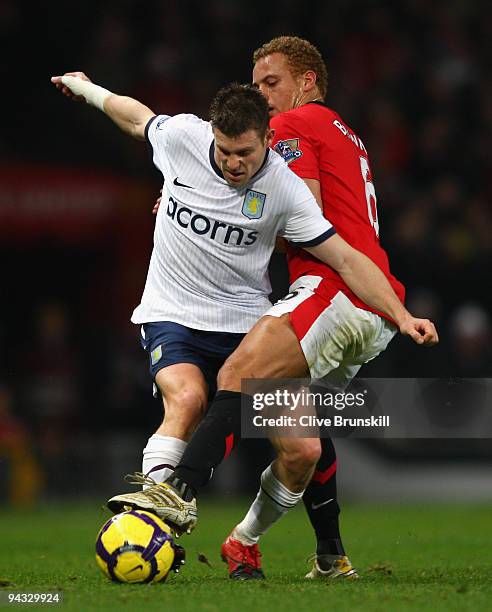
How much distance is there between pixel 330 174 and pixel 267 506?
1.46 meters

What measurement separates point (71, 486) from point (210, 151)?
22.5 ft

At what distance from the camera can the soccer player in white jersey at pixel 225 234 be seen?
4703 millimetres

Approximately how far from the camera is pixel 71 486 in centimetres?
1119

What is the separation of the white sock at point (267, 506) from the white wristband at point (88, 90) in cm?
184

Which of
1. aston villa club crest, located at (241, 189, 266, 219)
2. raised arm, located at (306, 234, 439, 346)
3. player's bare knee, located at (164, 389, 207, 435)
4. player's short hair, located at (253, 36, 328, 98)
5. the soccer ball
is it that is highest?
player's short hair, located at (253, 36, 328, 98)

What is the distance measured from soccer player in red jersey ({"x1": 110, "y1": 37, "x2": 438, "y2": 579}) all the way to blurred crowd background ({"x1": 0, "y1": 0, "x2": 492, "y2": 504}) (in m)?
4.91

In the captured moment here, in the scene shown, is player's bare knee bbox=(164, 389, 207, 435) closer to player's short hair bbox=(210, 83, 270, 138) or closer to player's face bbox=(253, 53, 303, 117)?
player's short hair bbox=(210, 83, 270, 138)

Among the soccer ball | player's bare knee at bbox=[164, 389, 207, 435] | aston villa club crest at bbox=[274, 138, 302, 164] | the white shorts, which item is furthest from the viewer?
aston villa club crest at bbox=[274, 138, 302, 164]

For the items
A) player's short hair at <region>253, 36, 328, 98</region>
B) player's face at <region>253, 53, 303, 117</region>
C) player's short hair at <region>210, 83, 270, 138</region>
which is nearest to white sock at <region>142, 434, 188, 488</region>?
player's short hair at <region>210, 83, 270, 138</region>

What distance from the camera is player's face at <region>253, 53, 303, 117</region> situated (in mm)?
5531

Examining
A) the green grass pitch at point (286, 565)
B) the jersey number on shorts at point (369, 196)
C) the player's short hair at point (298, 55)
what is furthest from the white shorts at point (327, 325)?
the player's short hair at point (298, 55)

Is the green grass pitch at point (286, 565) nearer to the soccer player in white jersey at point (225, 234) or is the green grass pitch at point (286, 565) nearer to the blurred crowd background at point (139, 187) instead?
the soccer player in white jersey at point (225, 234)

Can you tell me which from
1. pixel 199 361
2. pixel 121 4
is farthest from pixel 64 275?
pixel 199 361

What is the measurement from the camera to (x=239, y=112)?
461 centimetres
